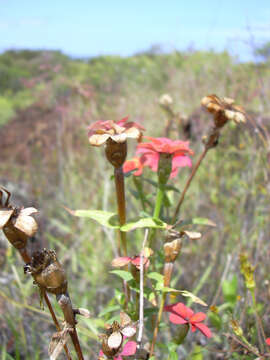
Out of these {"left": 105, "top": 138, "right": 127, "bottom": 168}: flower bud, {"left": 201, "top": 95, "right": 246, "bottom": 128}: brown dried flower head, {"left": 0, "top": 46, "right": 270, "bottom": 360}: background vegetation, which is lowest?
{"left": 0, "top": 46, "right": 270, "bottom": 360}: background vegetation

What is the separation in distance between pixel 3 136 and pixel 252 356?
395 cm

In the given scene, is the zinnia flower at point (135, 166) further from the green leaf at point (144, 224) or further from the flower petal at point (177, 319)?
the flower petal at point (177, 319)

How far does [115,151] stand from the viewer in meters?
0.48

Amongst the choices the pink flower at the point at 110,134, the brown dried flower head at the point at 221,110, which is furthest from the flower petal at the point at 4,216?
the brown dried flower head at the point at 221,110

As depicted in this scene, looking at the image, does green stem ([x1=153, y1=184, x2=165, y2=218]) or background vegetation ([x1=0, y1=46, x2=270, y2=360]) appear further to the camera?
background vegetation ([x1=0, y1=46, x2=270, y2=360])

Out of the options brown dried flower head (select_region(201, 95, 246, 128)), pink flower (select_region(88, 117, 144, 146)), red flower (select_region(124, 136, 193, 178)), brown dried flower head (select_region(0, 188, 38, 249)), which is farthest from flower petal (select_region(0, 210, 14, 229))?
brown dried flower head (select_region(201, 95, 246, 128))

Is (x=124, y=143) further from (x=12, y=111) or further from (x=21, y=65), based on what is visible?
(x=21, y=65)

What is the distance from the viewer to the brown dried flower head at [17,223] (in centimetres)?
37

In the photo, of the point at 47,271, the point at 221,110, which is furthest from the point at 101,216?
the point at 221,110

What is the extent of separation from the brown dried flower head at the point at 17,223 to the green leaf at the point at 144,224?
0.49 feet

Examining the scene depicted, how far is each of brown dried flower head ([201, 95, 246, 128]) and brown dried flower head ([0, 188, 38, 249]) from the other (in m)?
0.35

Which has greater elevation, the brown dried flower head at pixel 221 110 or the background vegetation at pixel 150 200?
the brown dried flower head at pixel 221 110

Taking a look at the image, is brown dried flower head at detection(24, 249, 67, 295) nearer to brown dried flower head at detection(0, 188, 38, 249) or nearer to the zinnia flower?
brown dried flower head at detection(0, 188, 38, 249)

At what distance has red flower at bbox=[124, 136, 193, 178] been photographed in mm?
543
